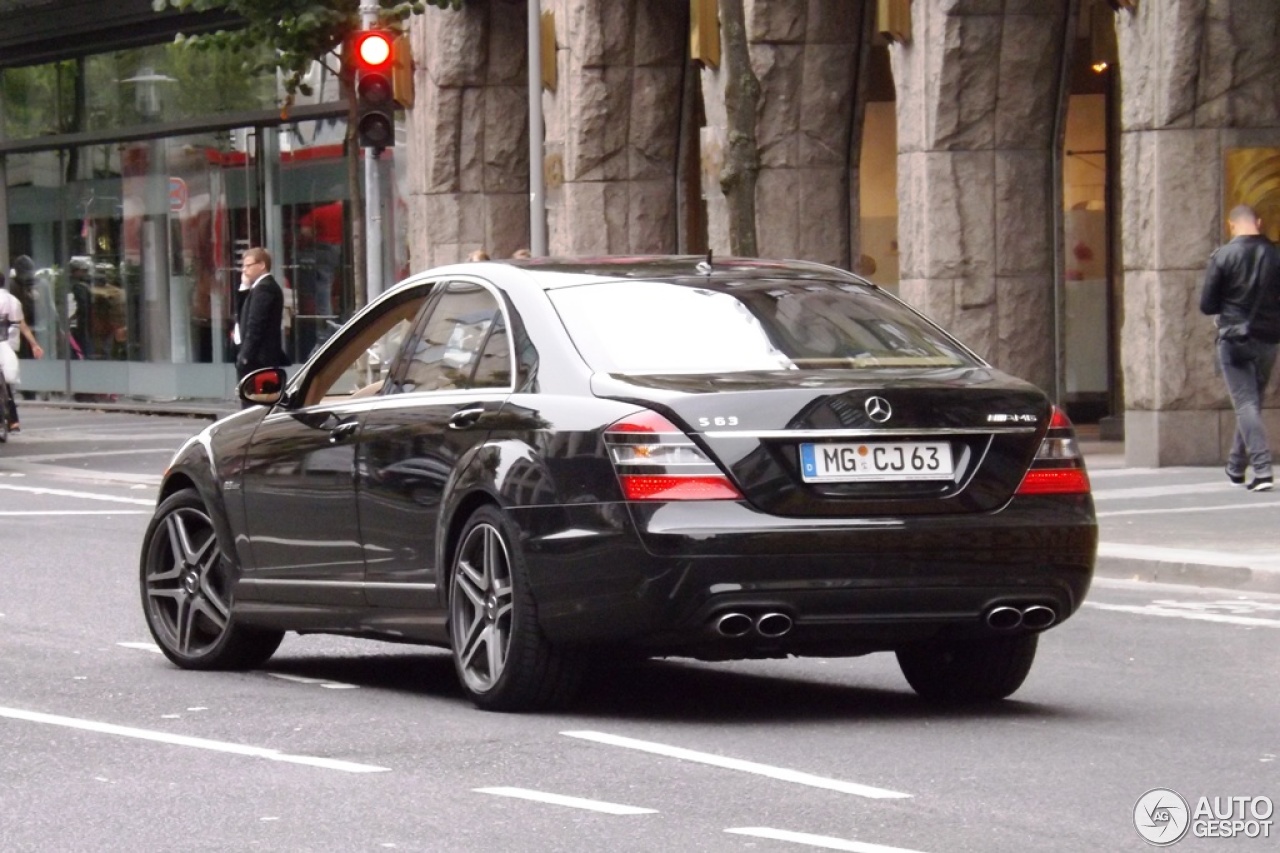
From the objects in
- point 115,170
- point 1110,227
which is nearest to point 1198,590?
point 1110,227

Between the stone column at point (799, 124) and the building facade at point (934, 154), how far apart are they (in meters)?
0.02

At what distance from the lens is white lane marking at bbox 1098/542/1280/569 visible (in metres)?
13.1

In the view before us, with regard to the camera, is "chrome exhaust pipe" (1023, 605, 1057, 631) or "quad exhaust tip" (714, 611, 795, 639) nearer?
"quad exhaust tip" (714, 611, 795, 639)

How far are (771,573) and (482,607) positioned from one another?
103 cm

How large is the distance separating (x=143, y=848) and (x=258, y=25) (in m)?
17.0

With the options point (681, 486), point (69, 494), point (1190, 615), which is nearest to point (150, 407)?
point (69, 494)

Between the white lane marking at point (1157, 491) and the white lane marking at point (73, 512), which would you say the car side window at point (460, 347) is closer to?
the white lane marking at point (1157, 491)

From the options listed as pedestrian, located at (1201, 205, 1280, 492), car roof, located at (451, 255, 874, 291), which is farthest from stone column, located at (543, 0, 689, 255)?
car roof, located at (451, 255, 874, 291)

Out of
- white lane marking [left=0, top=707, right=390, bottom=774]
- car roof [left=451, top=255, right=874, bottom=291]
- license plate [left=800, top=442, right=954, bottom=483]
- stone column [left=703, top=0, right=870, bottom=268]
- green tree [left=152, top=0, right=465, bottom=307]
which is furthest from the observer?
stone column [left=703, top=0, right=870, bottom=268]

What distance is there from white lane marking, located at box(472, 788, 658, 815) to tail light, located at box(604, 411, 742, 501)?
1.23 metres

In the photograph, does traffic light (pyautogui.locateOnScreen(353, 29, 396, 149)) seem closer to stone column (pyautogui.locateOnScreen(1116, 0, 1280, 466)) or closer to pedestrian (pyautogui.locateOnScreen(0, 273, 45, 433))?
stone column (pyautogui.locateOnScreen(1116, 0, 1280, 466))

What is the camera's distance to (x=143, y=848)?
6320 millimetres

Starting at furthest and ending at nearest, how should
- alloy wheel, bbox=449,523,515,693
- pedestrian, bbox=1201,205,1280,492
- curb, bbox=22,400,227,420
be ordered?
1. curb, bbox=22,400,227,420
2. pedestrian, bbox=1201,205,1280,492
3. alloy wheel, bbox=449,523,515,693

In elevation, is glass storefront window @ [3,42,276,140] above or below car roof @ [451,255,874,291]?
above
